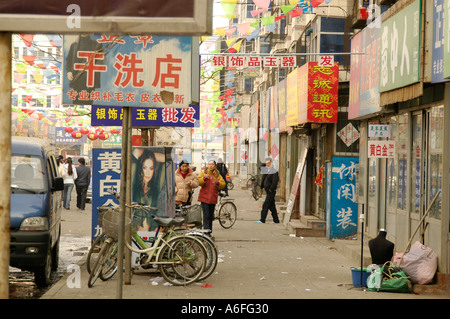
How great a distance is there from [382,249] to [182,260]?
3185 mm

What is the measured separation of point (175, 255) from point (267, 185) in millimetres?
14031

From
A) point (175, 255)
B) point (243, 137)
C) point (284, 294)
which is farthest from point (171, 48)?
point (243, 137)

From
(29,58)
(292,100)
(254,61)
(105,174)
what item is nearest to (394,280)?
(105,174)

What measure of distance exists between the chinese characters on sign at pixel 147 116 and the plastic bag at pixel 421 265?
6.36 metres

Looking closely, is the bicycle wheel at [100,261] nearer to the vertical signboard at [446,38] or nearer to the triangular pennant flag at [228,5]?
the vertical signboard at [446,38]

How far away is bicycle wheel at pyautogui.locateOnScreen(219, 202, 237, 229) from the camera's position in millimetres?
23594

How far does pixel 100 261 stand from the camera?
11.4m

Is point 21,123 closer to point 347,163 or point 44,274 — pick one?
point 347,163

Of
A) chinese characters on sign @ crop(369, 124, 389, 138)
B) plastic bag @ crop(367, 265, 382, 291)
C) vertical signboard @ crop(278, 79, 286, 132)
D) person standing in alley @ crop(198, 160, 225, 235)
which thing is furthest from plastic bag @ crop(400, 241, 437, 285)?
vertical signboard @ crop(278, 79, 286, 132)

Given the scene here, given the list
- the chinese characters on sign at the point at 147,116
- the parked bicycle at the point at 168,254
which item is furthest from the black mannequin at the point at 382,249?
the chinese characters on sign at the point at 147,116

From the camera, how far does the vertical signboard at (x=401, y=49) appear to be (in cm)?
1184

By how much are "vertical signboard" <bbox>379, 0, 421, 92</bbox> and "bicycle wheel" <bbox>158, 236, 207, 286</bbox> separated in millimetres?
4312

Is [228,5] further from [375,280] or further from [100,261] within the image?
[375,280]

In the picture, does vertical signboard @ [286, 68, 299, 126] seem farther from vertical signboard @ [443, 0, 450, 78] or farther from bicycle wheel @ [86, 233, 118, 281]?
vertical signboard @ [443, 0, 450, 78]
